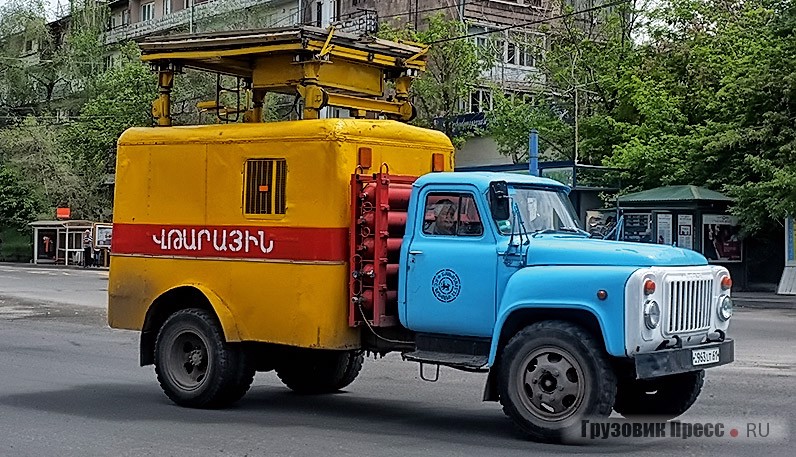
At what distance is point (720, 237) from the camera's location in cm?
3150

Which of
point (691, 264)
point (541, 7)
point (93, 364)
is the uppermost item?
point (541, 7)

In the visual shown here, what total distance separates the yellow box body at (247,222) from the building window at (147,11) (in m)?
59.4

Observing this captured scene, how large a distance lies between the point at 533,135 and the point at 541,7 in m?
28.6

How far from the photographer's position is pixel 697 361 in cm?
899

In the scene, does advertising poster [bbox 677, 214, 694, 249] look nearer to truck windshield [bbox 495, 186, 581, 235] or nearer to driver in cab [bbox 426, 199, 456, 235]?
truck windshield [bbox 495, 186, 581, 235]

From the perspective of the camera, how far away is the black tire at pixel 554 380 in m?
8.62

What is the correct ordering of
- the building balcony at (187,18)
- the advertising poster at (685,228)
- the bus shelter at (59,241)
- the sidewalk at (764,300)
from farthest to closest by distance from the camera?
1. the building balcony at (187,18)
2. the bus shelter at (59,241)
3. the advertising poster at (685,228)
4. the sidewalk at (764,300)

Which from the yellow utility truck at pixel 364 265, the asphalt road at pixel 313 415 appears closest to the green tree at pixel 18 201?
the asphalt road at pixel 313 415

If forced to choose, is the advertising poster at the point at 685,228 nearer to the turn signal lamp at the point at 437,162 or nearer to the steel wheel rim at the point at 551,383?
the turn signal lamp at the point at 437,162

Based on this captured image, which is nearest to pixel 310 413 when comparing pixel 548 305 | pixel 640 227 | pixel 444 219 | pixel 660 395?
pixel 444 219

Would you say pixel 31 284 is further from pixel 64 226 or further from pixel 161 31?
pixel 161 31

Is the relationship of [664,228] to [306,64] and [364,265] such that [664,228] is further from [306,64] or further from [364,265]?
[364,265]

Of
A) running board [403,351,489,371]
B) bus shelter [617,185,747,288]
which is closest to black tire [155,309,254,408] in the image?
running board [403,351,489,371]

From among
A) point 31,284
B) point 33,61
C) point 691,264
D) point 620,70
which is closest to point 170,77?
point 691,264
